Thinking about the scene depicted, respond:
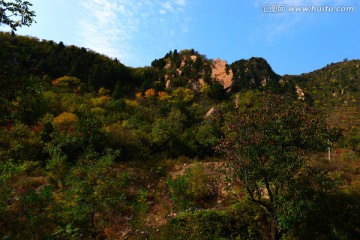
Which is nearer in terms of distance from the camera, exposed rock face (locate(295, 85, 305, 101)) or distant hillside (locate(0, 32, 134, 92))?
distant hillside (locate(0, 32, 134, 92))

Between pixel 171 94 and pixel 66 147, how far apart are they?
2694 centimetres

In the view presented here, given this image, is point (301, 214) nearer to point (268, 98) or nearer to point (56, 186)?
point (268, 98)

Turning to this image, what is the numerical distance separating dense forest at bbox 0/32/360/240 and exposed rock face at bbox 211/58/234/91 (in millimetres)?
10937

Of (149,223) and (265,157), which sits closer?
(265,157)

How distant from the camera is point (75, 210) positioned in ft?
31.5

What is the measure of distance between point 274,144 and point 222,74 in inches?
1560

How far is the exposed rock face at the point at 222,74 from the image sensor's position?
45359mm

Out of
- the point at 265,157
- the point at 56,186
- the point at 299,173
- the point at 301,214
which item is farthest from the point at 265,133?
the point at 56,186

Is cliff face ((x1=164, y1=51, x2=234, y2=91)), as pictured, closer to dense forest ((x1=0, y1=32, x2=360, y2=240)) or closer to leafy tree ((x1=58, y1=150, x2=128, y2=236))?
dense forest ((x1=0, y1=32, x2=360, y2=240))

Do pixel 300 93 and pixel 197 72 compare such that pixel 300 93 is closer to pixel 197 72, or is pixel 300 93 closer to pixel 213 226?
pixel 197 72

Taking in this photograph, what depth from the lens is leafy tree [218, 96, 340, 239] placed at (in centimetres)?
847

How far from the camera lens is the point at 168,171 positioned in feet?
63.4

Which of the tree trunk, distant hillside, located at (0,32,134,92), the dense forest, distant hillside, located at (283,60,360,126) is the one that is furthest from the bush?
distant hillside, located at (0,32,134,92)

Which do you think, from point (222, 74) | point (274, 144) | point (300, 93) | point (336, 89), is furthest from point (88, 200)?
point (336, 89)
